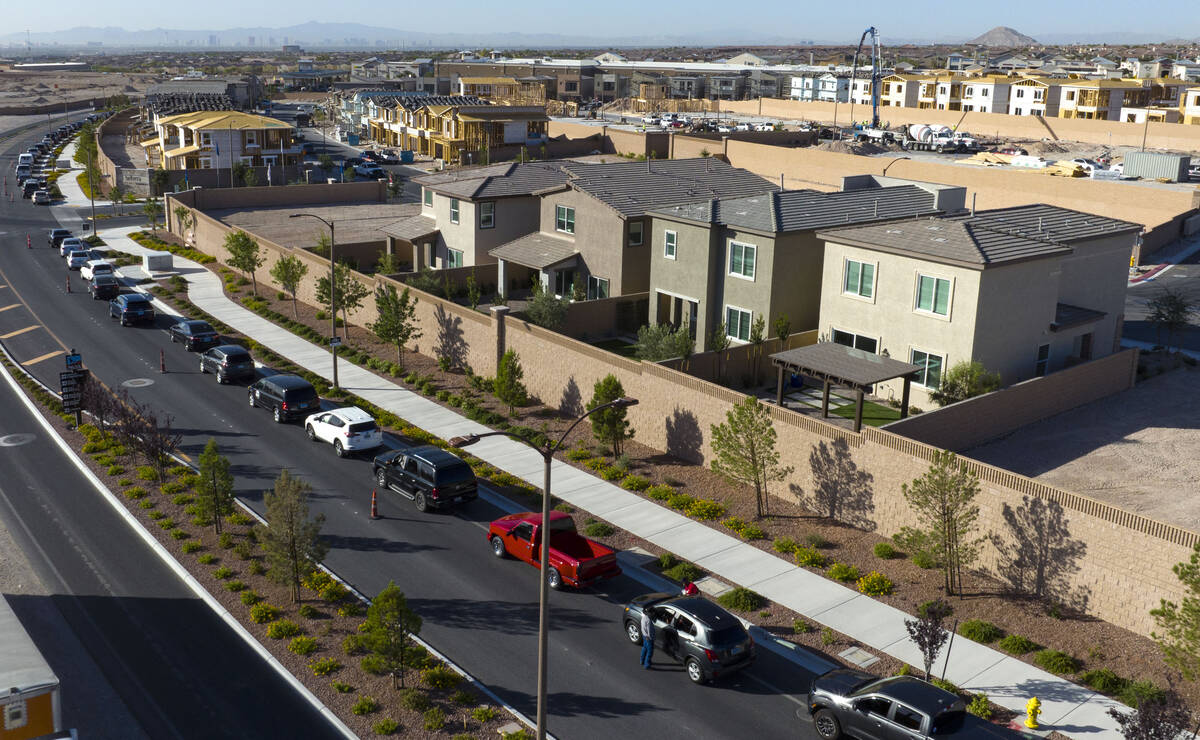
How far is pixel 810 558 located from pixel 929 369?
41.1ft

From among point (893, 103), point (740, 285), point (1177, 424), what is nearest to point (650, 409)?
point (740, 285)

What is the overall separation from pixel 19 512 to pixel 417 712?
16.1m

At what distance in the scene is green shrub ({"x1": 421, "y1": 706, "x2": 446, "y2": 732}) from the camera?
64.8 feet

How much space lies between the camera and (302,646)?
876 inches

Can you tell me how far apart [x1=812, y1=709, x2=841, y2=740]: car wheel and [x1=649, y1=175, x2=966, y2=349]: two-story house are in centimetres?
2300

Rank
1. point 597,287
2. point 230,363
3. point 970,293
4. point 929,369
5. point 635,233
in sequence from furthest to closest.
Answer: point 597,287 < point 635,233 < point 230,363 < point 929,369 < point 970,293

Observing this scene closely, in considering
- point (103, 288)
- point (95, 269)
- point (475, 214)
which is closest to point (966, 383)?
point (475, 214)

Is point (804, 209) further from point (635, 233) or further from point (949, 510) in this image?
point (949, 510)

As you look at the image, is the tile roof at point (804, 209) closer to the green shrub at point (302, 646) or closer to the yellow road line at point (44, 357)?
the green shrub at point (302, 646)

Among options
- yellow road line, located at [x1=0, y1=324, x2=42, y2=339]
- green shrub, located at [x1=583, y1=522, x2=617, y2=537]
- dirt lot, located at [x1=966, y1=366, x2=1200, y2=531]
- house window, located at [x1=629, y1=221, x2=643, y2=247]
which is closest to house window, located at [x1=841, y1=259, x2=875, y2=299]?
dirt lot, located at [x1=966, y1=366, x2=1200, y2=531]

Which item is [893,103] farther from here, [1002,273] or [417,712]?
[417,712]

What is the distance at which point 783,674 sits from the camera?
866 inches

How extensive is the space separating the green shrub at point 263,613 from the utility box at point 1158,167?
265 ft

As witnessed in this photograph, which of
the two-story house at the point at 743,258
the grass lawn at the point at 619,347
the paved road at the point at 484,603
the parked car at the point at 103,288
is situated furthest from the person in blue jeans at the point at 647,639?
the parked car at the point at 103,288
